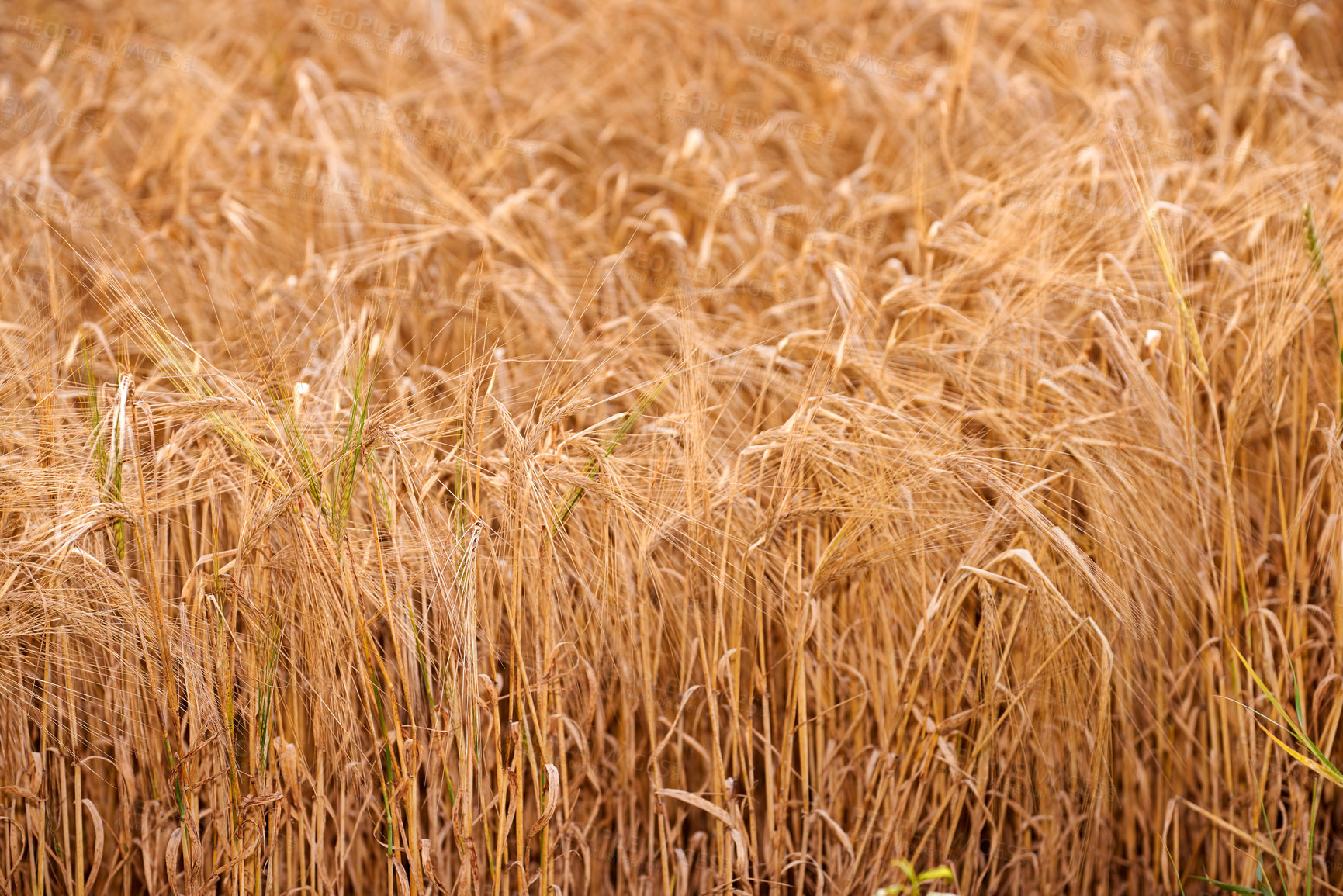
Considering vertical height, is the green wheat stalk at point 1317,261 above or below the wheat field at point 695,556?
above

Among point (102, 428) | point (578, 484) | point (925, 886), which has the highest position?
point (102, 428)

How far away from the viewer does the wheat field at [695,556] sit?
4.13 ft

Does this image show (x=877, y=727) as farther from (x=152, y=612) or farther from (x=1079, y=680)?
(x=152, y=612)

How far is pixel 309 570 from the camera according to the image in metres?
1.22

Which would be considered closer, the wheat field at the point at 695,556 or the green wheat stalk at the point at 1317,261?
the wheat field at the point at 695,556

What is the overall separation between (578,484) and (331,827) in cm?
81

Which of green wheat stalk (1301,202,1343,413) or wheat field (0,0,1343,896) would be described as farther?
green wheat stalk (1301,202,1343,413)

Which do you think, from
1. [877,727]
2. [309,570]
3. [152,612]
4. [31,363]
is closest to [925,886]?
[877,727]

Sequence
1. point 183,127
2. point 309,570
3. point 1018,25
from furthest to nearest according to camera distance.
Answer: point 1018,25 → point 183,127 → point 309,570

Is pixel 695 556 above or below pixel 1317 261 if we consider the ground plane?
below

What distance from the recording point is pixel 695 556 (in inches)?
54.2

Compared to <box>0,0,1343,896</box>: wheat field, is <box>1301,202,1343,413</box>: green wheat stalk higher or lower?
higher

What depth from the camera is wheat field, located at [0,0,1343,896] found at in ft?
4.13

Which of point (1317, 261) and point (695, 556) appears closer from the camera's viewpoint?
point (695, 556)
